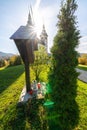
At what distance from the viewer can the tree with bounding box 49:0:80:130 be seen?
4547 millimetres

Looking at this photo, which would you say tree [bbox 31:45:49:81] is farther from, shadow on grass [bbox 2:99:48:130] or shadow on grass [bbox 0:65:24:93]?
shadow on grass [bbox 2:99:48:130]

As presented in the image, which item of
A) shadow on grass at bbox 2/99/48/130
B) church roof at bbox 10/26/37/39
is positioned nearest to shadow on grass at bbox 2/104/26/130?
shadow on grass at bbox 2/99/48/130

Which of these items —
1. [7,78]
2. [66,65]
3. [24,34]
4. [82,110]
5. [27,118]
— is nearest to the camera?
[66,65]

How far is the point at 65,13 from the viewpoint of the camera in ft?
15.2

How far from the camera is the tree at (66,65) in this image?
14.9ft

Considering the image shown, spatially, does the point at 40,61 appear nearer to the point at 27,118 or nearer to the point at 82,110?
the point at 82,110

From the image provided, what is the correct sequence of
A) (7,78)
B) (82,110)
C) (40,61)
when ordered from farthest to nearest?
(7,78) → (40,61) → (82,110)

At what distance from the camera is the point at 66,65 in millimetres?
4559

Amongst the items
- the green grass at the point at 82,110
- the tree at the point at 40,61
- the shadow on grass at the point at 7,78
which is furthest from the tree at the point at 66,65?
the tree at the point at 40,61

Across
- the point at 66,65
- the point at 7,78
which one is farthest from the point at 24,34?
the point at 7,78

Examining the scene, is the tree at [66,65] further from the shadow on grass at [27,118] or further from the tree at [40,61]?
the tree at [40,61]

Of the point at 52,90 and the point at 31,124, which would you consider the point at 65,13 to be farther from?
the point at 31,124

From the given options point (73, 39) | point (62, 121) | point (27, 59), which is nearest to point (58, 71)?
point (73, 39)

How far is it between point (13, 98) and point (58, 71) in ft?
15.7
